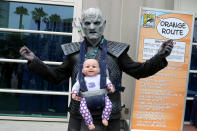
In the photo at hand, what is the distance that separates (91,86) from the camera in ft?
5.98

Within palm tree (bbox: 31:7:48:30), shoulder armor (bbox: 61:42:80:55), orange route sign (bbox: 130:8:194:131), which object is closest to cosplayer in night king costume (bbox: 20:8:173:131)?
shoulder armor (bbox: 61:42:80:55)

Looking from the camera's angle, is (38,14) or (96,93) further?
(38,14)

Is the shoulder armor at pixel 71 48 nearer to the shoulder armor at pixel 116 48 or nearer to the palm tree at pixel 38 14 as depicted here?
the shoulder armor at pixel 116 48

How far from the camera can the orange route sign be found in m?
3.90

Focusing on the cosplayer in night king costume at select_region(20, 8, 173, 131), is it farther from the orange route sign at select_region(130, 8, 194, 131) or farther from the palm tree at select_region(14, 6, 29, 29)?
the palm tree at select_region(14, 6, 29, 29)

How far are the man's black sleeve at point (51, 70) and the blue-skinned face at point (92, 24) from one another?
0.32 metres

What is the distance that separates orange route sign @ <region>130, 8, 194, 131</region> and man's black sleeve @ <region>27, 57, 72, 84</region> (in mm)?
2008

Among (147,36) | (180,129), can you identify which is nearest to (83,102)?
(147,36)

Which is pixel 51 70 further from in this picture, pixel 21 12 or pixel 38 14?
pixel 21 12

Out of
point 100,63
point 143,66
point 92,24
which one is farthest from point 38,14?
point 143,66

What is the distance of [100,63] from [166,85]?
7.64 ft

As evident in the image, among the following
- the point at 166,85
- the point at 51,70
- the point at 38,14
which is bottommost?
the point at 166,85

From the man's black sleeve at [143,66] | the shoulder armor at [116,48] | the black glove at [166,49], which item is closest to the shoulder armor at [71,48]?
the shoulder armor at [116,48]

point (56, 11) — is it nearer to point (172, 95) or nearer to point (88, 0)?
point (88, 0)
